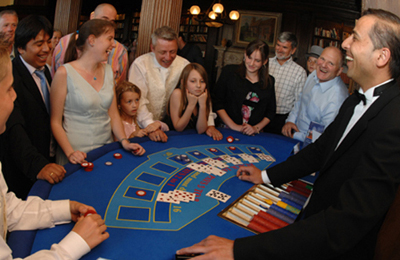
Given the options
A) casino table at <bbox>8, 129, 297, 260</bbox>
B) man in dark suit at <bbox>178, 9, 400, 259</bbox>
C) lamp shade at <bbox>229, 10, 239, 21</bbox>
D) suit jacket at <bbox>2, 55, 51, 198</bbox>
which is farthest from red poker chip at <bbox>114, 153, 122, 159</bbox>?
lamp shade at <bbox>229, 10, 239, 21</bbox>

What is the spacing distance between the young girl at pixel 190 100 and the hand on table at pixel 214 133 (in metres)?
0.06

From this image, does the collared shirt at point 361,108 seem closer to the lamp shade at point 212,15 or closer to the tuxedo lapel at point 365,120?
the tuxedo lapel at point 365,120

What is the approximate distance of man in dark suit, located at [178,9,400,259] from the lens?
4.02 ft

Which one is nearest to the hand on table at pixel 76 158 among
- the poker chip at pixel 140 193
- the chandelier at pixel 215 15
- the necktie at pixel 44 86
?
the poker chip at pixel 140 193

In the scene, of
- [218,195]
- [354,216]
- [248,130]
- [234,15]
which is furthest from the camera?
[234,15]

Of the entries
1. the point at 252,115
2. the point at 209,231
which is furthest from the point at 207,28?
the point at 209,231

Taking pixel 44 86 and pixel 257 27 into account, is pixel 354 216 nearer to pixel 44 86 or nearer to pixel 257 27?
pixel 44 86

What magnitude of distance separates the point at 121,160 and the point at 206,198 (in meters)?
0.75

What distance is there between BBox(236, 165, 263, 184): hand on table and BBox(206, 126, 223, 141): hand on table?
2.92 feet

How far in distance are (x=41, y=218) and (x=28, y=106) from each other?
1253 mm

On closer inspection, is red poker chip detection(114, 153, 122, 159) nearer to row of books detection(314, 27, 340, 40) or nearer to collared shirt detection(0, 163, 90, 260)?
collared shirt detection(0, 163, 90, 260)

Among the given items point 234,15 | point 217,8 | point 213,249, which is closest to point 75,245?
point 213,249

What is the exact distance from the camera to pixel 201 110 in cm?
320

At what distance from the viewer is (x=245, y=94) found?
3664 mm
